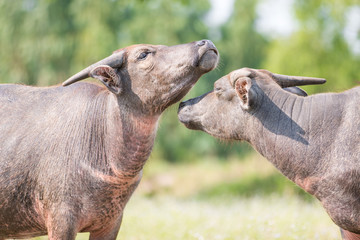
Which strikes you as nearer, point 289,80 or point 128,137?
point 128,137

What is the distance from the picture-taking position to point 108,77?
561 cm

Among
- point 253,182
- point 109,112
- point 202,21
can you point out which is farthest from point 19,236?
point 202,21

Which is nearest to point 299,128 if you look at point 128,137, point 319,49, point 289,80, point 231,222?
point 289,80

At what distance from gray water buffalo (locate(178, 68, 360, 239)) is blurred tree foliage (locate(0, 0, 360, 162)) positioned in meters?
17.1

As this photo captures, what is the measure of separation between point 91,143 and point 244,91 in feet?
5.66

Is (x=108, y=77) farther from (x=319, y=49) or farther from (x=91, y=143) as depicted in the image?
(x=319, y=49)

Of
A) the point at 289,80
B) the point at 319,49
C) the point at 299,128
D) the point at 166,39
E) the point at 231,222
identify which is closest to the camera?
the point at 299,128

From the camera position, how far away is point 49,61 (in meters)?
28.0

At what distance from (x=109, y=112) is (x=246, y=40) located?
85.3ft

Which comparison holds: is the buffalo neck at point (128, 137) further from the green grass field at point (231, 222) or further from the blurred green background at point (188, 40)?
the blurred green background at point (188, 40)

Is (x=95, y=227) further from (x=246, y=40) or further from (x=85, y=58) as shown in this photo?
(x=246, y=40)

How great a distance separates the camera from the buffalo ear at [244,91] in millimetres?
5562

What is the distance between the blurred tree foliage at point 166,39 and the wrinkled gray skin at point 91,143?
57.5 ft

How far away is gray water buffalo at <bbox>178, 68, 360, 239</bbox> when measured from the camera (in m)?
5.27
